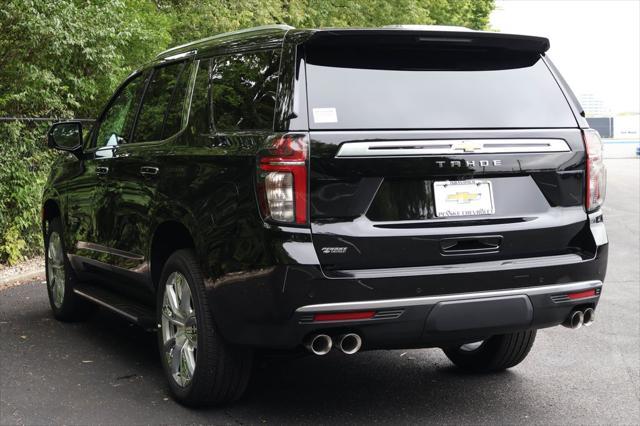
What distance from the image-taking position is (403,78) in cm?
474

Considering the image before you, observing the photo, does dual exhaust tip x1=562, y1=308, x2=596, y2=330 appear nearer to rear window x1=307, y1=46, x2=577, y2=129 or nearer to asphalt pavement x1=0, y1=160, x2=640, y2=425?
asphalt pavement x1=0, y1=160, x2=640, y2=425

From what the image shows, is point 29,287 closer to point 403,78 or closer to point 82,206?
point 82,206

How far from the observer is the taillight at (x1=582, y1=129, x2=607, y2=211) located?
5055 mm

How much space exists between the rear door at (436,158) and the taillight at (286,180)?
56mm

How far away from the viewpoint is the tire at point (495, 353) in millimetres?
5996

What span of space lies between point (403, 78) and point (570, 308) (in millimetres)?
1458

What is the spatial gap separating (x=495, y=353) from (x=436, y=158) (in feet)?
6.32

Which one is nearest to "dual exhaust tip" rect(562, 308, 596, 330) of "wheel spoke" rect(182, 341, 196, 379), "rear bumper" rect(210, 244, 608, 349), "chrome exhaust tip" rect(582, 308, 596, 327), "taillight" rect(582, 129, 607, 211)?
"chrome exhaust tip" rect(582, 308, 596, 327)

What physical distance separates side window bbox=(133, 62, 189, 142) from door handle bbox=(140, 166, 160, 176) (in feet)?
0.66

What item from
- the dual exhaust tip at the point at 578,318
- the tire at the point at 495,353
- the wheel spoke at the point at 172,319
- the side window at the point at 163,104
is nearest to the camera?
the dual exhaust tip at the point at 578,318

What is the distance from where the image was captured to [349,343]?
455 cm

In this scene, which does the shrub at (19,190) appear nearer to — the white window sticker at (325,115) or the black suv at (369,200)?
the black suv at (369,200)

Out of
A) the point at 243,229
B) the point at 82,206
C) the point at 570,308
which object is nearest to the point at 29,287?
the point at 82,206

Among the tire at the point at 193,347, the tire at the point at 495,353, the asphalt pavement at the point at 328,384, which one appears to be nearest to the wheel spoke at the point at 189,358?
the tire at the point at 193,347
